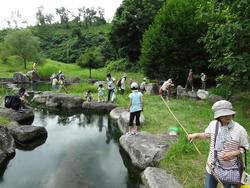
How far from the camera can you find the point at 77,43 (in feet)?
196

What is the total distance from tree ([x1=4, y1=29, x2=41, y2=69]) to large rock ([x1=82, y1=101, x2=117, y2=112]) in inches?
1249

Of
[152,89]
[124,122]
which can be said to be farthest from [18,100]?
[152,89]

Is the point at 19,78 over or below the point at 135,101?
below

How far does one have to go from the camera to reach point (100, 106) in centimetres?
1363

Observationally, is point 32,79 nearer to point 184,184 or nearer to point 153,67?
point 153,67

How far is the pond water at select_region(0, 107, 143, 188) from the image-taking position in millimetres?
5648

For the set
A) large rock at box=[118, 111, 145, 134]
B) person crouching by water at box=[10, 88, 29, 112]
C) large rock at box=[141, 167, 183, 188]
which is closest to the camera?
large rock at box=[141, 167, 183, 188]

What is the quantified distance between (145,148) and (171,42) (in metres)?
13.5

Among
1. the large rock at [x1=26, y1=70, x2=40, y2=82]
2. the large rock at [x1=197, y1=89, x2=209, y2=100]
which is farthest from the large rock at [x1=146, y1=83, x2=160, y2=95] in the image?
the large rock at [x1=26, y1=70, x2=40, y2=82]

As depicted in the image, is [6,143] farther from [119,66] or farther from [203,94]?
[119,66]

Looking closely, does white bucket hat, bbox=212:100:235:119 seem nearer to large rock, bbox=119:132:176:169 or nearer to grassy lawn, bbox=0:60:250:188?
grassy lawn, bbox=0:60:250:188

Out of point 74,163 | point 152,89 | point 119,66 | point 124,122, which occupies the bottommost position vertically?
point 74,163

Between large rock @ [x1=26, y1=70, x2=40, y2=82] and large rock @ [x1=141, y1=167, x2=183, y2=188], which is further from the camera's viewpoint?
large rock @ [x1=26, y1=70, x2=40, y2=82]

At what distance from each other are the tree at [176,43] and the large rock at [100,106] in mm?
7534
